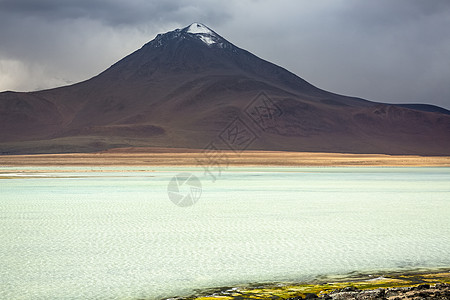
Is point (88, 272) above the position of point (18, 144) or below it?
below

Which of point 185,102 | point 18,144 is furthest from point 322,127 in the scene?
point 18,144

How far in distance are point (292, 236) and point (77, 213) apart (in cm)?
618

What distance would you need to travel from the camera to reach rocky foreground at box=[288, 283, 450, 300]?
5.74 metres

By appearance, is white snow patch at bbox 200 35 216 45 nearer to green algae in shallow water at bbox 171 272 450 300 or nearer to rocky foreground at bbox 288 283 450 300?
green algae in shallow water at bbox 171 272 450 300

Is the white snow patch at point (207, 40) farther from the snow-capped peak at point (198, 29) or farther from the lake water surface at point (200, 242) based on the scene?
the lake water surface at point (200, 242)

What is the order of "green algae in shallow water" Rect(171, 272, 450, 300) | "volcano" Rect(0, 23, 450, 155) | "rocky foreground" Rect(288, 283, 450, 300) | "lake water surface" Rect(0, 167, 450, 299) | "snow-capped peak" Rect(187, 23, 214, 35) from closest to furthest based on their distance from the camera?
"rocky foreground" Rect(288, 283, 450, 300)
"green algae in shallow water" Rect(171, 272, 450, 300)
"lake water surface" Rect(0, 167, 450, 299)
"volcano" Rect(0, 23, 450, 155)
"snow-capped peak" Rect(187, 23, 214, 35)

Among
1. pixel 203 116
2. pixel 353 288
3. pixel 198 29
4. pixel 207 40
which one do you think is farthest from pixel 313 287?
pixel 198 29

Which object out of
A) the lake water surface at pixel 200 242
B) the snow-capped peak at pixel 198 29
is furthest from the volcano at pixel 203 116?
the lake water surface at pixel 200 242

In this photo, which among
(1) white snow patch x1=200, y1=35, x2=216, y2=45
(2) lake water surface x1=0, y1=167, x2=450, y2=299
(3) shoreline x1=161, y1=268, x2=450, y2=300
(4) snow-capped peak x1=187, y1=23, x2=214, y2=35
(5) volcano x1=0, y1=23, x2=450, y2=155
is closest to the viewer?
(3) shoreline x1=161, y1=268, x2=450, y2=300

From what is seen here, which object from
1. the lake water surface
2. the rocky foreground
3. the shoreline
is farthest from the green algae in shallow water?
the lake water surface

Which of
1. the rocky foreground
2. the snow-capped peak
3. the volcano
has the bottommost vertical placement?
the rocky foreground

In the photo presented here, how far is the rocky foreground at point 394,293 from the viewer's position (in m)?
5.74

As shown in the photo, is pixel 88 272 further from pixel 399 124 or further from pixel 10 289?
pixel 399 124

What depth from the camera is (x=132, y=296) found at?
21.0 ft
